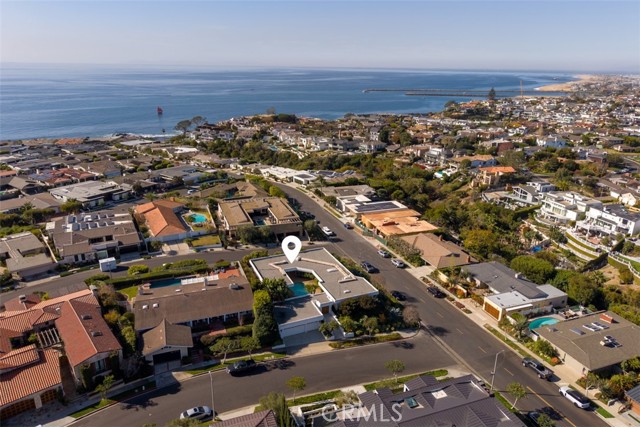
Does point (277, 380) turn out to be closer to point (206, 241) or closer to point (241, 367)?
point (241, 367)

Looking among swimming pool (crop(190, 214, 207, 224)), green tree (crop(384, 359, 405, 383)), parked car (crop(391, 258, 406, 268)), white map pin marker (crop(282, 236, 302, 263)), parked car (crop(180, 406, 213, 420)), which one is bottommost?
parked car (crop(391, 258, 406, 268))

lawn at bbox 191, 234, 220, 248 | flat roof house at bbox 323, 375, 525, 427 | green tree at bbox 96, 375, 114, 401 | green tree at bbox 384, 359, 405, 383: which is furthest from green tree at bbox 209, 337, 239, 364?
lawn at bbox 191, 234, 220, 248

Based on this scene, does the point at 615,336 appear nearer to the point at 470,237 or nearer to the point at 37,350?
the point at 470,237

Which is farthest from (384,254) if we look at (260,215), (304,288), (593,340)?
(593,340)

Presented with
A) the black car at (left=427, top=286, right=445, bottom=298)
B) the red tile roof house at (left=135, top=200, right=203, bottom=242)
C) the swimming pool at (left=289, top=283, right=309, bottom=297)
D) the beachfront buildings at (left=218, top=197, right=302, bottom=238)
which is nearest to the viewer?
the swimming pool at (left=289, top=283, right=309, bottom=297)

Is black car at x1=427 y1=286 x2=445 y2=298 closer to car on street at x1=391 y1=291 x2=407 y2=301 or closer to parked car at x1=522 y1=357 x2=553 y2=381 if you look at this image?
car on street at x1=391 y1=291 x2=407 y2=301

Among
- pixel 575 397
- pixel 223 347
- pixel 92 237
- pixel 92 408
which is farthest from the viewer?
pixel 92 237

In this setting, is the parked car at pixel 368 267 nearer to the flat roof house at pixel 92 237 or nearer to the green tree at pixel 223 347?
the green tree at pixel 223 347

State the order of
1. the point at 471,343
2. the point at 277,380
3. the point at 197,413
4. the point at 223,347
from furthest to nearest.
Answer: the point at 471,343
the point at 223,347
the point at 277,380
the point at 197,413
